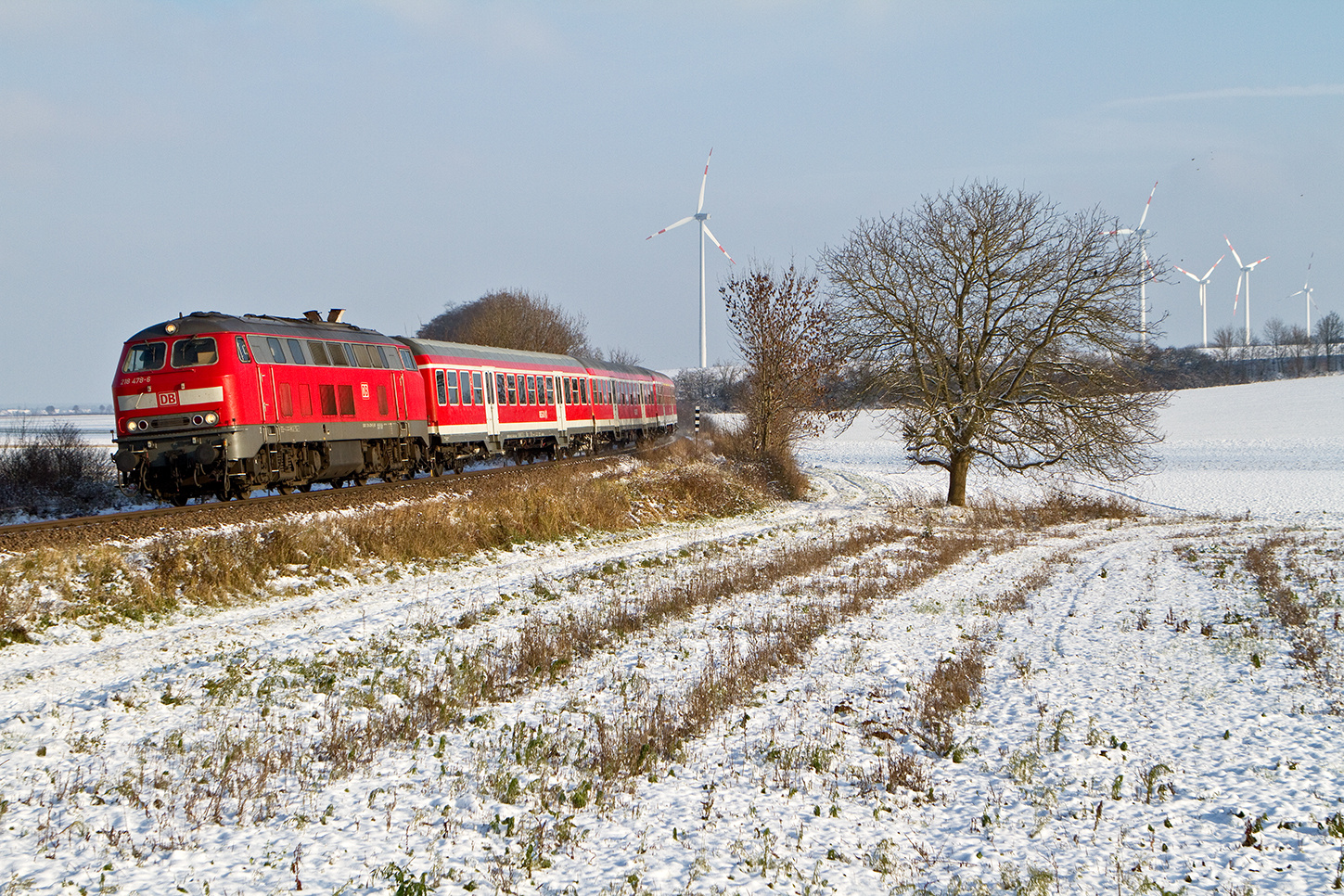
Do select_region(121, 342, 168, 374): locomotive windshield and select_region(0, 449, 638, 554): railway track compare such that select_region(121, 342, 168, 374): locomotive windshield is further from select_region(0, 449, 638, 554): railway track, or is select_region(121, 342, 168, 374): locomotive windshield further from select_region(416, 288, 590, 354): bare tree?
select_region(416, 288, 590, 354): bare tree

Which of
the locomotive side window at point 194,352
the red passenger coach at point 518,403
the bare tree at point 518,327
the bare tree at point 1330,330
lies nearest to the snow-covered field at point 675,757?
the locomotive side window at point 194,352

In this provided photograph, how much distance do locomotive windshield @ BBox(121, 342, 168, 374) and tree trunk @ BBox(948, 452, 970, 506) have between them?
935 inches

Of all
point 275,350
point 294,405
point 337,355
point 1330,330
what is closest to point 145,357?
point 275,350

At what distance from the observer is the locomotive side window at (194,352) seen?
1752 centimetres

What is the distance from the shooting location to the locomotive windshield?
17.8 m

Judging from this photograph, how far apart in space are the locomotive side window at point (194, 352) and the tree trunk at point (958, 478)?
23068 mm

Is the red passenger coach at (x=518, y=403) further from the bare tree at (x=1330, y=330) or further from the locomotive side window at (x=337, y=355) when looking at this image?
the bare tree at (x=1330, y=330)

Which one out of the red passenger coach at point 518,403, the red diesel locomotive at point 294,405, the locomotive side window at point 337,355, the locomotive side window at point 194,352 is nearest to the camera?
the red diesel locomotive at point 294,405

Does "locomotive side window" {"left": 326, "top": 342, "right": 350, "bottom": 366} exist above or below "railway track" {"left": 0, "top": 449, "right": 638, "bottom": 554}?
above

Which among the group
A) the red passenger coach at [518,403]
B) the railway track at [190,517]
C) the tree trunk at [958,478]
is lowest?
the tree trunk at [958,478]

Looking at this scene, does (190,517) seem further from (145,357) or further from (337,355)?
(337,355)

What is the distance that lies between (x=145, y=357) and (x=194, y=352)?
1.13 m

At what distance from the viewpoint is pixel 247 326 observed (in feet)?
60.3

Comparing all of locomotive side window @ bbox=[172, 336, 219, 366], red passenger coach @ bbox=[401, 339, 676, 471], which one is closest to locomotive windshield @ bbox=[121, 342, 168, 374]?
locomotive side window @ bbox=[172, 336, 219, 366]
